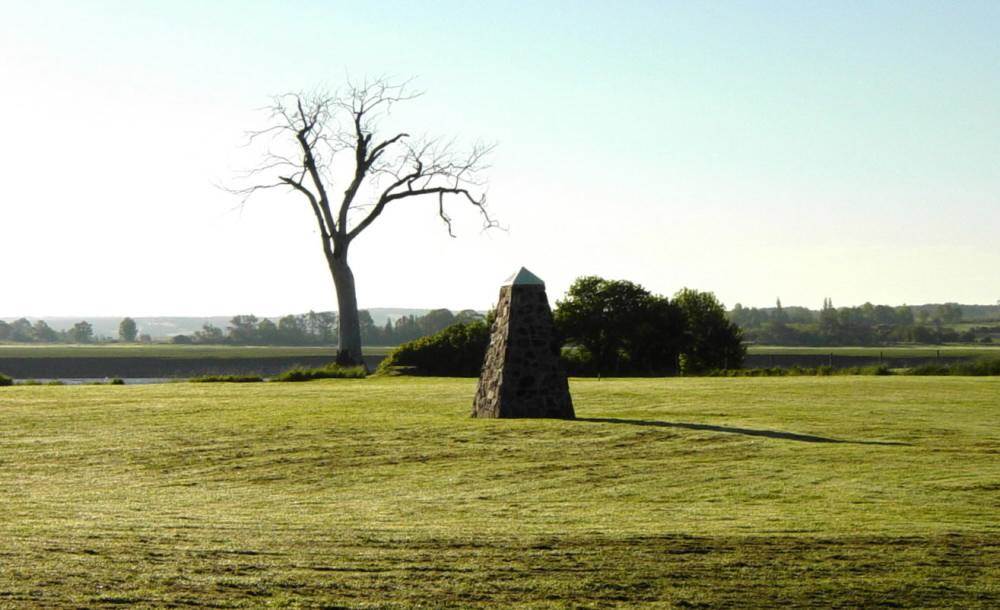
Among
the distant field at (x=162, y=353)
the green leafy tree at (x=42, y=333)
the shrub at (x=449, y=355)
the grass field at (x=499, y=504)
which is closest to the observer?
the grass field at (x=499, y=504)

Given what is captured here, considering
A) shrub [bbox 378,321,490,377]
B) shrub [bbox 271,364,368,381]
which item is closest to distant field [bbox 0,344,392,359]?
shrub [bbox 378,321,490,377]

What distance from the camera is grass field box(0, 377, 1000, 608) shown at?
9.41 m

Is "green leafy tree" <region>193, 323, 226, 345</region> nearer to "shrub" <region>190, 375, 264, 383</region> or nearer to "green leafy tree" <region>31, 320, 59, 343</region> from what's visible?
"green leafy tree" <region>31, 320, 59, 343</region>

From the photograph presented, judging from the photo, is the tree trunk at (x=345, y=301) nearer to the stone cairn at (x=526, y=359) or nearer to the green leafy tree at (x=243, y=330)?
the stone cairn at (x=526, y=359)

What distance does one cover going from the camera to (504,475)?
1644 centimetres

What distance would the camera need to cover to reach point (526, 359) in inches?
910

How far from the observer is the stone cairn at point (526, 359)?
22922 mm

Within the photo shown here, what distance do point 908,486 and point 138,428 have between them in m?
12.5

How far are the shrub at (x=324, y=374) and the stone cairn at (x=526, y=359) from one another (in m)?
17.8

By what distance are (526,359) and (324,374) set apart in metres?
20.3

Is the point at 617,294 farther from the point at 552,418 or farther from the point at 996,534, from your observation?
the point at 996,534

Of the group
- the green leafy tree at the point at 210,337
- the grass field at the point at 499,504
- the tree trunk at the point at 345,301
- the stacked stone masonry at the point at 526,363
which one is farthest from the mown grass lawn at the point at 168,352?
the grass field at the point at 499,504

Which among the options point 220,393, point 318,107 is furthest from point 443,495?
point 318,107

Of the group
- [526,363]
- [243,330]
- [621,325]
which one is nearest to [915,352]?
[621,325]
